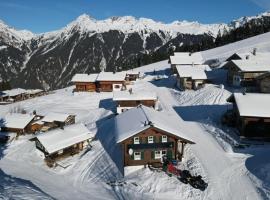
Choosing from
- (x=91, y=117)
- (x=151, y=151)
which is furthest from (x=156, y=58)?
(x=151, y=151)

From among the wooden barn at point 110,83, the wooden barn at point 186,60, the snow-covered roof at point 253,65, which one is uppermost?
the wooden barn at point 186,60

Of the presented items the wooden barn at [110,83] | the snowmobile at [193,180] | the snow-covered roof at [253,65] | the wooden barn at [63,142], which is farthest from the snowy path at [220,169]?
the wooden barn at [110,83]

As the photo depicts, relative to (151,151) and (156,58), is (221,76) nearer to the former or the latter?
(151,151)

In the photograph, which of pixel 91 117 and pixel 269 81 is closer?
pixel 269 81

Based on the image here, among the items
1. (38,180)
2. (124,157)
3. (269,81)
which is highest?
(269,81)

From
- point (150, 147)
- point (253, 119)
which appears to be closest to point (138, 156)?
point (150, 147)

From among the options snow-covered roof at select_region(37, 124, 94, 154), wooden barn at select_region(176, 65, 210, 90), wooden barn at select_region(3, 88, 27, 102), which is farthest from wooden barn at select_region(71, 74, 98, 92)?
snow-covered roof at select_region(37, 124, 94, 154)

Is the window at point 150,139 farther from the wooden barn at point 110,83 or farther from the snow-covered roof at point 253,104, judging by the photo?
the wooden barn at point 110,83

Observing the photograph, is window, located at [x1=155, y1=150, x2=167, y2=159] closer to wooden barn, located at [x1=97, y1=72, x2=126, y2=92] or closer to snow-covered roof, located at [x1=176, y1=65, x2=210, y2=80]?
snow-covered roof, located at [x1=176, y1=65, x2=210, y2=80]

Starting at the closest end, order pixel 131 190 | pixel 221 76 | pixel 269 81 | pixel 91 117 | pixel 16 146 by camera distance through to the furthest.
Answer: pixel 131 190 → pixel 16 146 → pixel 269 81 → pixel 91 117 → pixel 221 76

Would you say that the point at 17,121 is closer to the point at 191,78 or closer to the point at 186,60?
the point at 191,78
